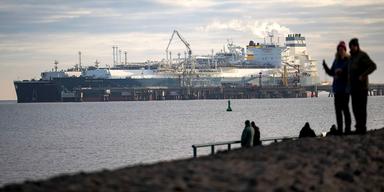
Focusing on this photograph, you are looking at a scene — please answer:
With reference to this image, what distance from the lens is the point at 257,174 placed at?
11.4 metres

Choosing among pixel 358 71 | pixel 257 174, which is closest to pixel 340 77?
pixel 358 71

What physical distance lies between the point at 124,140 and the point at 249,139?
36.0 m

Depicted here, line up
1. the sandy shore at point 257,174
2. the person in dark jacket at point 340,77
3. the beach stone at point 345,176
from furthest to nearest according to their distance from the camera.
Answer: the person in dark jacket at point 340,77 → the beach stone at point 345,176 → the sandy shore at point 257,174

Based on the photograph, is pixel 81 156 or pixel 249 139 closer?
pixel 249 139

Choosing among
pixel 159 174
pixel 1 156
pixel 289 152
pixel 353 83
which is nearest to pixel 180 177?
pixel 159 174

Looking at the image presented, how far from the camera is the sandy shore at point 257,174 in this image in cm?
1037

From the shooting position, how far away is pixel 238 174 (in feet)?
36.8

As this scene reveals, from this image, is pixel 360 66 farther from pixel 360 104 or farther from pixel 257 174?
pixel 257 174

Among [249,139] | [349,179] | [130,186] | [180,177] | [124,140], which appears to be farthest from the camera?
[124,140]

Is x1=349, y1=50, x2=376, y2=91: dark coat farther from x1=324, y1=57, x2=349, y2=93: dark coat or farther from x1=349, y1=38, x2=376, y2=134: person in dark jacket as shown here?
x1=324, y1=57, x2=349, y2=93: dark coat

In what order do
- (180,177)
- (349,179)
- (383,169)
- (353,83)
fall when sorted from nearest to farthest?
1. (180,177)
2. (349,179)
3. (383,169)
4. (353,83)

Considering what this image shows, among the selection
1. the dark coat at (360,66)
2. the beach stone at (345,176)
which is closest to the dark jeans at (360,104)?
the dark coat at (360,66)

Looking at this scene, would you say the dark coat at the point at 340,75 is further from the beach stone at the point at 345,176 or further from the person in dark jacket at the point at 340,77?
the beach stone at the point at 345,176

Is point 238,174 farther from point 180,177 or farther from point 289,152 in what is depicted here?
point 289,152
